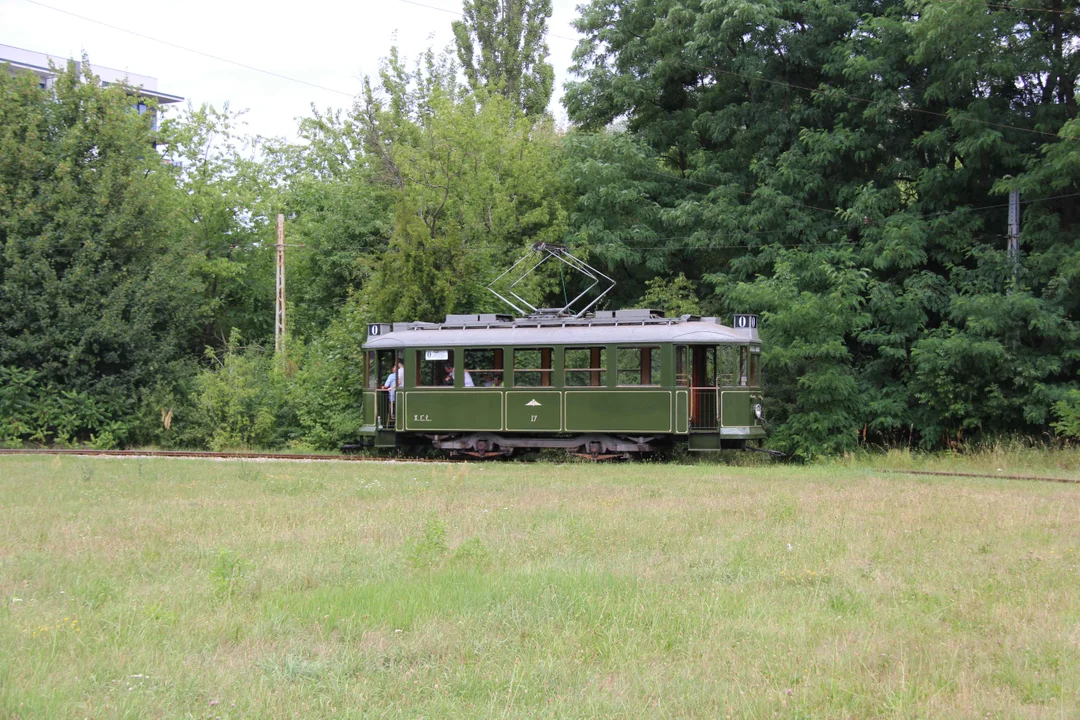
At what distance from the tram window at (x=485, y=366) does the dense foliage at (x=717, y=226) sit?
484 cm

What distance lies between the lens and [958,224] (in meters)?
23.6

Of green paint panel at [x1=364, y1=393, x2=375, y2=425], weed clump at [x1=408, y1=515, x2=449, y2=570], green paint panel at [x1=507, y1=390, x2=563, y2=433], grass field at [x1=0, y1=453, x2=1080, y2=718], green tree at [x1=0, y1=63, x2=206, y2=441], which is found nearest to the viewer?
grass field at [x1=0, y1=453, x2=1080, y2=718]

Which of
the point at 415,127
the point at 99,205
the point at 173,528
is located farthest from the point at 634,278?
the point at 173,528

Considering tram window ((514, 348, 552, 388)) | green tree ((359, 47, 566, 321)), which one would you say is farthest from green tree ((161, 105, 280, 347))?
tram window ((514, 348, 552, 388))

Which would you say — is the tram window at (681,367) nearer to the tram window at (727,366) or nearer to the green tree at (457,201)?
the tram window at (727,366)

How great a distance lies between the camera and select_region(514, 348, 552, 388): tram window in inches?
789

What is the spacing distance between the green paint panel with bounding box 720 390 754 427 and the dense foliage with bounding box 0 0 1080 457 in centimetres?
285

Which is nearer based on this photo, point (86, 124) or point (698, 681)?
point (698, 681)

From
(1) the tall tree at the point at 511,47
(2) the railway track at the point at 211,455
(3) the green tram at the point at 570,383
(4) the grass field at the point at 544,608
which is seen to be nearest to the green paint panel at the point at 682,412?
(3) the green tram at the point at 570,383

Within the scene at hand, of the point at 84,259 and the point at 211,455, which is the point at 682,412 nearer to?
the point at 211,455

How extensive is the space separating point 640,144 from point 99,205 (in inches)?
591

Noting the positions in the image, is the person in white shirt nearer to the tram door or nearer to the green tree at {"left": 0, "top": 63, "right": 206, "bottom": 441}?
the tram door

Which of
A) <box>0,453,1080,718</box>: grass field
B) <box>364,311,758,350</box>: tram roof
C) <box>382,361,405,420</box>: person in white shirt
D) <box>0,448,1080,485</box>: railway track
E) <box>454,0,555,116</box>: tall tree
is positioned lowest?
<box>0,453,1080,718</box>: grass field

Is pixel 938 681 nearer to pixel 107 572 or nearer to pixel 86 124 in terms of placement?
pixel 107 572
